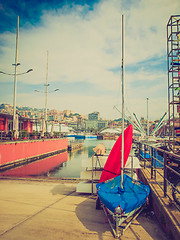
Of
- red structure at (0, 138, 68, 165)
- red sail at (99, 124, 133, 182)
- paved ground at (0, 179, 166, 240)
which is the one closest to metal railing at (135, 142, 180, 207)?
red sail at (99, 124, 133, 182)

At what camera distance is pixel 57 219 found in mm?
4543

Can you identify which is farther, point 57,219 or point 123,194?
point 57,219

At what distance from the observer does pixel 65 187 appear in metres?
7.74

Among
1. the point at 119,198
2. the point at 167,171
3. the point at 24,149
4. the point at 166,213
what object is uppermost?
the point at 167,171

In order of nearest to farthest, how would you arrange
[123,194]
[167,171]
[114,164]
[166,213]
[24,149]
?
[166,213] → [123,194] → [167,171] → [114,164] → [24,149]

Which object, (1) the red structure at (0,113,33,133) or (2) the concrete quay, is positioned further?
(1) the red structure at (0,113,33,133)

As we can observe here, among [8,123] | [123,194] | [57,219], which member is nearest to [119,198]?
[123,194]

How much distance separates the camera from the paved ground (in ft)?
12.5

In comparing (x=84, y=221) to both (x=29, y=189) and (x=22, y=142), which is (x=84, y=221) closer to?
(x=29, y=189)

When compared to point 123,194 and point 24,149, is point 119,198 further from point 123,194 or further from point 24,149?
point 24,149

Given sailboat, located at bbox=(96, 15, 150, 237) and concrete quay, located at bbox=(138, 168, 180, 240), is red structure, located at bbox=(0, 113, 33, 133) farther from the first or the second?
concrete quay, located at bbox=(138, 168, 180, 240)

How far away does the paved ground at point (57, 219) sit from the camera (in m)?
3.82

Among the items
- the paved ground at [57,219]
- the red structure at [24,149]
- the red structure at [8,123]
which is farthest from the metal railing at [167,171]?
the red structure at [8,123]

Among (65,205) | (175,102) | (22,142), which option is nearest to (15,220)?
(65,205)
